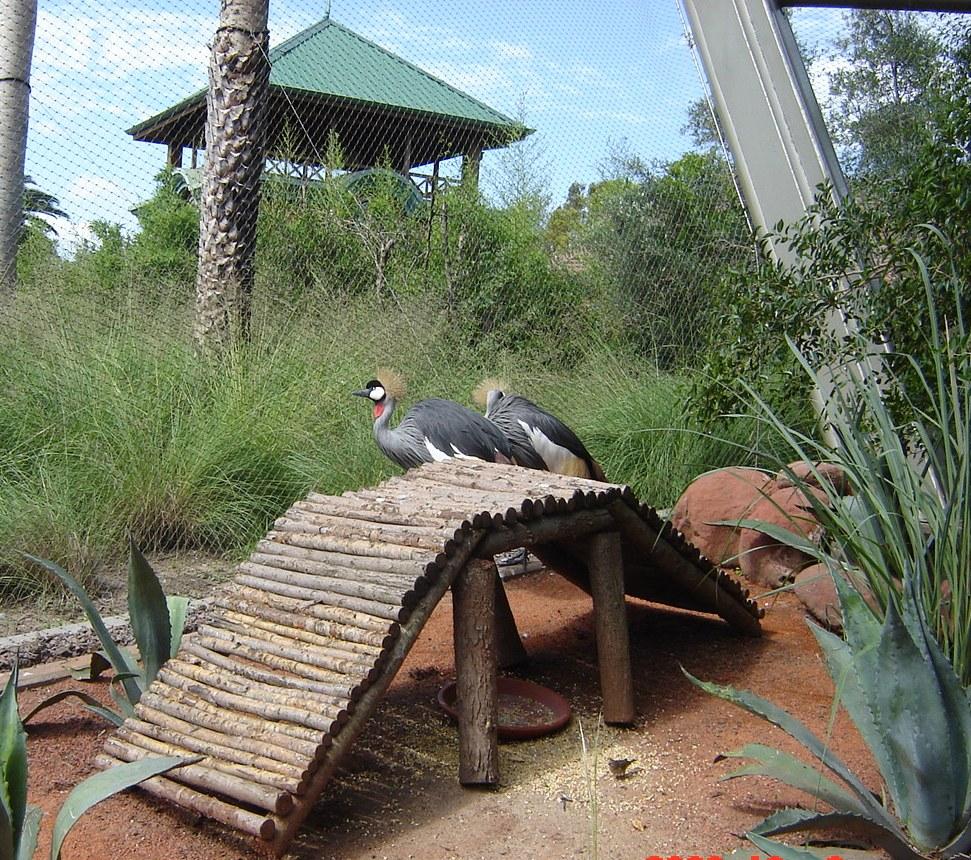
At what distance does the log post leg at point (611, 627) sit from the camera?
3.62 meters

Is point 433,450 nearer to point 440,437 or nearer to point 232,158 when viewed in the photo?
point 440,437

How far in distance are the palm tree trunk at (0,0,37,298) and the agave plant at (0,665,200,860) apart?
164 inches

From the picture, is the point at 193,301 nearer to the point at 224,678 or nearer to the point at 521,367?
the point at 521,367

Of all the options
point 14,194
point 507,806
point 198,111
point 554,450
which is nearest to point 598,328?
point 554,450

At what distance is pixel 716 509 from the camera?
5.89 meters

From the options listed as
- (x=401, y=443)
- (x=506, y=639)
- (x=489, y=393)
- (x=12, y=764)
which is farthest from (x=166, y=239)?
(x=12, y=764)

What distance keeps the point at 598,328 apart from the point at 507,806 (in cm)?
Result: 565

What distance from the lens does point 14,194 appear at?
6605mm

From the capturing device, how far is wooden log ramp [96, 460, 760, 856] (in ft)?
8.95

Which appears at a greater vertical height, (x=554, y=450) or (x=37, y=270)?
(x=37, y=270)

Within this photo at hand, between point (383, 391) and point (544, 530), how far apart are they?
313cm

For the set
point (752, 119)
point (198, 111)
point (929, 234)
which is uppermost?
point (198, 111)

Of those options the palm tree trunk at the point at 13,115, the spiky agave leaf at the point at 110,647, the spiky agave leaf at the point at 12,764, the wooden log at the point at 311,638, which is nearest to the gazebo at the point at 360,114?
the palm tree trunk at the point at 13,115

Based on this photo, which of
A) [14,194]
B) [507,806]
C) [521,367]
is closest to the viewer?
[507,806]
